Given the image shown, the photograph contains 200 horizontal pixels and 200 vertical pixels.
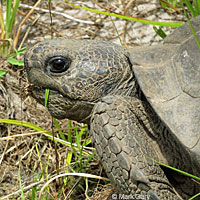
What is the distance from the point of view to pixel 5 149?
9.64ft

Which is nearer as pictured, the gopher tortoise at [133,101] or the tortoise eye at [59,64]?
the gopher tortoise at [133,101]

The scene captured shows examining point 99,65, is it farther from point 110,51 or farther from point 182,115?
point 182,115

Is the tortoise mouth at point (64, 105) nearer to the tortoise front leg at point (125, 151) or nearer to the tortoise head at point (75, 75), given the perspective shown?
the tortoise head at point (75, 75)

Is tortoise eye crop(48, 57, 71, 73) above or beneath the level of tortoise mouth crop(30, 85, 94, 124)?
above

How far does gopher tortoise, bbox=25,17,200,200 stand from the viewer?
1855mm

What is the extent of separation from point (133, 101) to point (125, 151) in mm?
374

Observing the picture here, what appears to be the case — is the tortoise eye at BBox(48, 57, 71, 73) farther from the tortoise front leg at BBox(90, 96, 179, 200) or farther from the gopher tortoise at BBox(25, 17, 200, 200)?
the tortoise front leg at BBox(90, 96, 179, 200)

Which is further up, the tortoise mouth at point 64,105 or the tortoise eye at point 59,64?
the tortoise eye at point 59,64

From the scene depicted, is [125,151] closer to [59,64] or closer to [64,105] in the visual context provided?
[64,105]

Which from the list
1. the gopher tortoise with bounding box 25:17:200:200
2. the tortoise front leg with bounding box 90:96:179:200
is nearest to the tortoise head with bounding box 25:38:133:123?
the gopher tortoise with bounding box 25:17:200:200

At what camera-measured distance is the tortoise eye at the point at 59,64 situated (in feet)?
7.02

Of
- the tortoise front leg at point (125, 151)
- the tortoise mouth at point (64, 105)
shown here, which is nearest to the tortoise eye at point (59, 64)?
the tortoise mouth at point (64, 105)

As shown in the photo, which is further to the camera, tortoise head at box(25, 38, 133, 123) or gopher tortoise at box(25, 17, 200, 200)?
tortoise head at box(25, 38, 133, 123)

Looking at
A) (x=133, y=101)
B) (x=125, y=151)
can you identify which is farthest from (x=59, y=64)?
(x=125, y=151)
